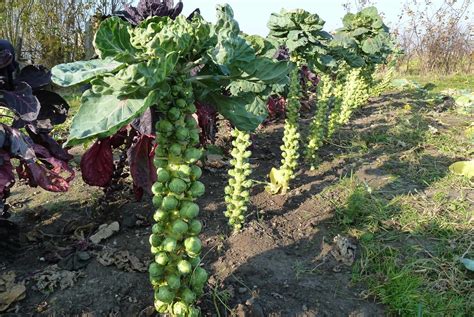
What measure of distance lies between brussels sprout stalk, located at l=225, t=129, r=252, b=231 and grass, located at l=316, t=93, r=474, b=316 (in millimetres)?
799

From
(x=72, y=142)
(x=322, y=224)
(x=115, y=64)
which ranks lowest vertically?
(x=322, y=224)

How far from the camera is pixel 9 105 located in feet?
6.33

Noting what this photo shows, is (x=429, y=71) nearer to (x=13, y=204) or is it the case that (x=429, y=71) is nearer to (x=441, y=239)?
(x=441, y=239)

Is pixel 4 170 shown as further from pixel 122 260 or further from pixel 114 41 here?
pixel 114 41

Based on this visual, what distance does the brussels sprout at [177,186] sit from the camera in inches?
53.3

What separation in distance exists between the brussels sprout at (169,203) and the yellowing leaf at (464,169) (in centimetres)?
333

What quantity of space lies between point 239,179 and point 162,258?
1143 mm

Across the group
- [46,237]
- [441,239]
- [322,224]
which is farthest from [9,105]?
[441,239]

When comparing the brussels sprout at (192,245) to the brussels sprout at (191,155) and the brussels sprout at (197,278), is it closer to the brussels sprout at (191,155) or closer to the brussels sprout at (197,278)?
the brussels sprout at (197,278)

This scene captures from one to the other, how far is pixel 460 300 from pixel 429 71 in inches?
533

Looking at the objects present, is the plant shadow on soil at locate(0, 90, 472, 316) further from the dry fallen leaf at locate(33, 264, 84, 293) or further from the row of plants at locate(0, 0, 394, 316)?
the row of plants at locate(0, 0, 394, 316)

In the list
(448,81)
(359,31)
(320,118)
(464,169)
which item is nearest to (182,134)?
(320,118)

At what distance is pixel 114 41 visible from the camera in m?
1.17

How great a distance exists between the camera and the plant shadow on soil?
1.97 metres
